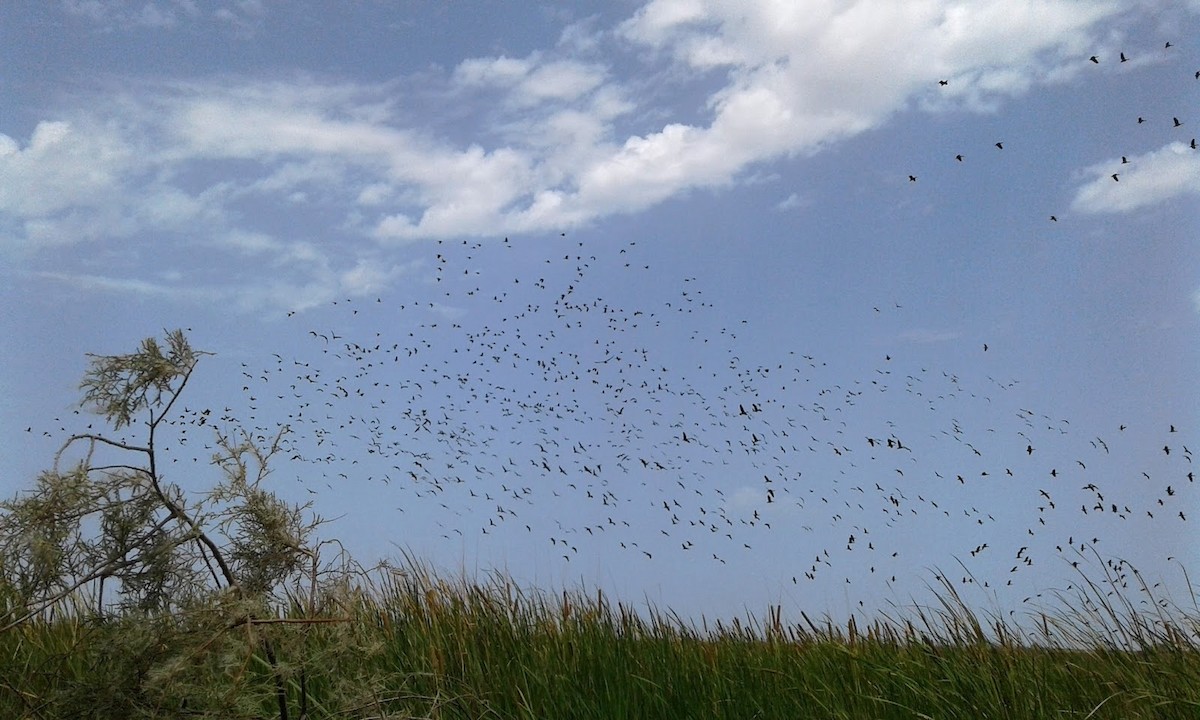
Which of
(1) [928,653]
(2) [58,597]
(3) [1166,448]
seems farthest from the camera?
→ (3) [1166,448]

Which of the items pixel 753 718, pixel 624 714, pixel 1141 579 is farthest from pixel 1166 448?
pixel 624 714

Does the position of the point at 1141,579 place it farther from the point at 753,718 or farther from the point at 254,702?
the point at 254,702

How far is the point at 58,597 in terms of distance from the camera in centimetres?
401

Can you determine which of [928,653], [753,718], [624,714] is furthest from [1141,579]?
[624,714]

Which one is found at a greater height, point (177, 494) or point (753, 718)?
point (177, 494)

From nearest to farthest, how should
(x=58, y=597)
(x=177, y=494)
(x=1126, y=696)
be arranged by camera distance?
(x=58, y=597) → (x=177, y=494) → (x=1126, y=696)

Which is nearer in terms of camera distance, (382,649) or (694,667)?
(382,649)

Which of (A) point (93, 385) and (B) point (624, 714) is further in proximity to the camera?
(B) point (624, 714)

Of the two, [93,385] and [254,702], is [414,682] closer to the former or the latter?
[254,702]

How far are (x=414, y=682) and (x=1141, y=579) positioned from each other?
594 centimetres

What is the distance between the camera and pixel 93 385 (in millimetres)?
4246

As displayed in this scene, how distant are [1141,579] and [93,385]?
7864mm

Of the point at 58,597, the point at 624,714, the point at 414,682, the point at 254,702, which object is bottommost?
the point at 624,714

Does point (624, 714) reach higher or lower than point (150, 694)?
lower
